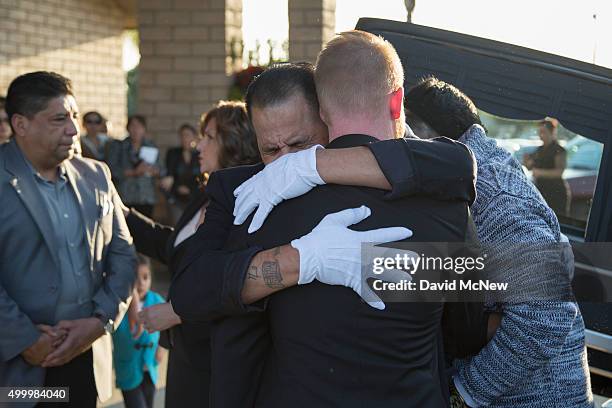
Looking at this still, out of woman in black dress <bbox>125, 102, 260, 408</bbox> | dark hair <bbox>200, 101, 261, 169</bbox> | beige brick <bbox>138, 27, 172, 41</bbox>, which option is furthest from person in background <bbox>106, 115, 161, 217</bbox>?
dark hair <bbox>200, 101, 261, 169</bbox>

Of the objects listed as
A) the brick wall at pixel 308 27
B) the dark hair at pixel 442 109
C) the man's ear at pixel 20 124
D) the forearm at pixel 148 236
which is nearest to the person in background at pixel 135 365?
the forearm at pixel 148 236

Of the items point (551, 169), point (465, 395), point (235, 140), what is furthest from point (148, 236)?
point (465, 395)

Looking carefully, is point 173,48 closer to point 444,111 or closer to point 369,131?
point 444,111

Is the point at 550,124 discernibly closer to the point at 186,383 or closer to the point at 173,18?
the point at 186,383

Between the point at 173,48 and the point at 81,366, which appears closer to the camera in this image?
the point at 81,366

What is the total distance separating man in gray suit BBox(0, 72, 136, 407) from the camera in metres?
3.21

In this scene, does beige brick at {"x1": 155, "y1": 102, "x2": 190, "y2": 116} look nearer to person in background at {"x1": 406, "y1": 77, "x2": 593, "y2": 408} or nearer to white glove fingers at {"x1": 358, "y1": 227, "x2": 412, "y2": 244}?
person in background at {"x1": 406, "y1": 77, "x2": 593, "y2": 408}

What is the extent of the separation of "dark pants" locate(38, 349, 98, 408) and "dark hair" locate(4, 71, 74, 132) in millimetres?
1095

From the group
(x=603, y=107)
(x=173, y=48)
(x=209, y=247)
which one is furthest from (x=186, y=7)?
(x=209, y=247)

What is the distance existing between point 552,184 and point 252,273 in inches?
88.3

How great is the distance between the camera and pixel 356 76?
6.07ft

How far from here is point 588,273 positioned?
3209mm

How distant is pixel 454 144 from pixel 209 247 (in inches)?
25.9

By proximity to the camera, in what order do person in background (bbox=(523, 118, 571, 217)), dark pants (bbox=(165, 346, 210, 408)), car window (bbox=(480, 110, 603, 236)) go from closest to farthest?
dark pants (bbox=(165, 346, 210, 408)) < car window (bbox=(480, 110, 603, 236)) < person in background (bbox=(523, 118, 571, 217))
